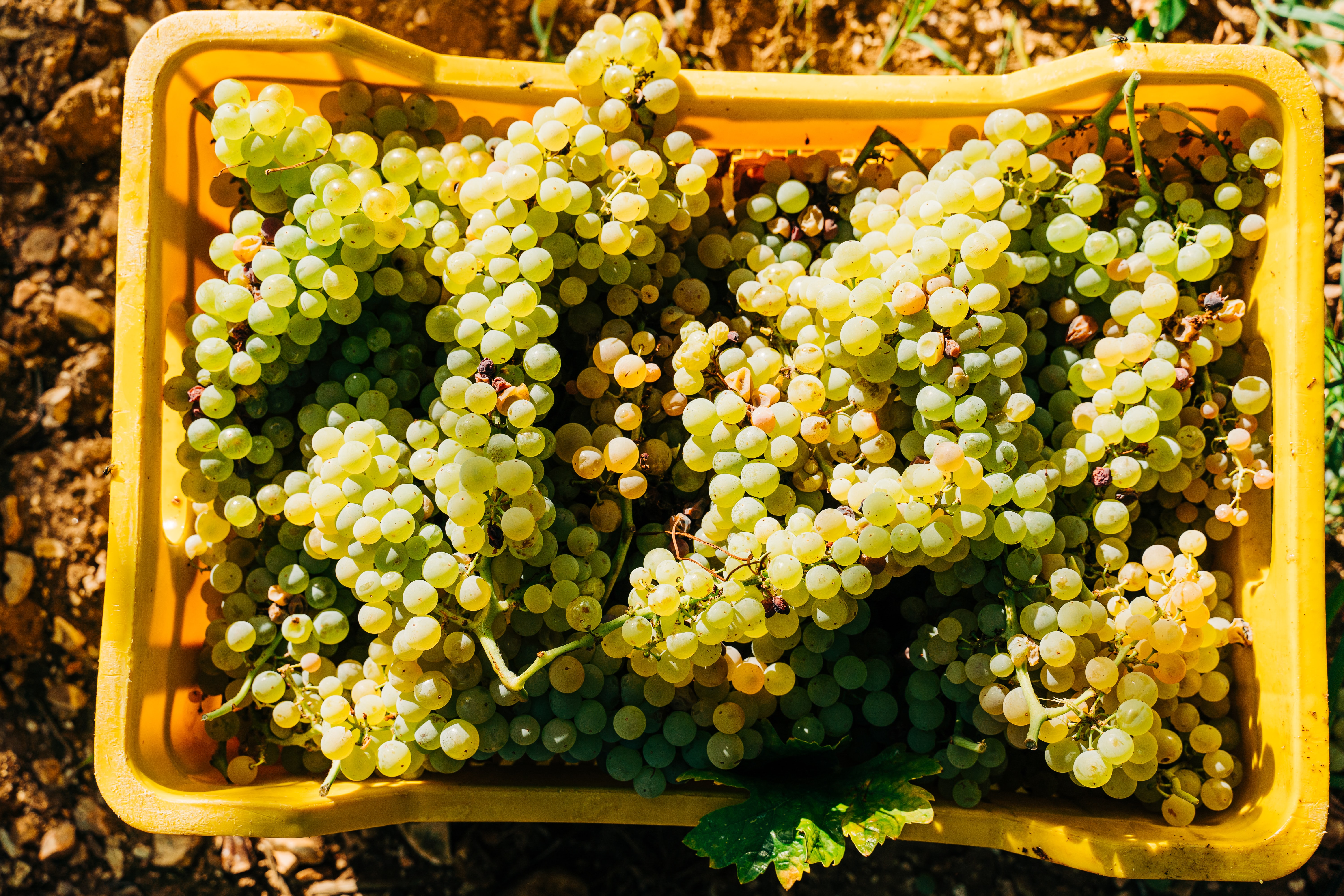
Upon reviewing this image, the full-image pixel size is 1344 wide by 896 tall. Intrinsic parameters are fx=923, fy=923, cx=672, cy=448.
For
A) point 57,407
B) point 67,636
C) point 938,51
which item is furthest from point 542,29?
point 67,636

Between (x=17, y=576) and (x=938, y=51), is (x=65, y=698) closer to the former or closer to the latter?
(x=17, y=576)

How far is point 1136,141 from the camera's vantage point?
35.9 inches

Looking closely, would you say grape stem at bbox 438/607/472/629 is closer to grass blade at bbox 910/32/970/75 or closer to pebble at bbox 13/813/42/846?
pebble at bbox 13/813/42/846

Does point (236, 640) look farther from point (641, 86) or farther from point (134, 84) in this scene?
point (641, 86)

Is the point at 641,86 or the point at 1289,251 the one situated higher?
the point at 641,86

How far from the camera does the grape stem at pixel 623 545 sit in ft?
2.90

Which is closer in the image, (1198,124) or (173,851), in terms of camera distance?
(1198,124)

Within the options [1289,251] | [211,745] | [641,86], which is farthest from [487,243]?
[1289,251]

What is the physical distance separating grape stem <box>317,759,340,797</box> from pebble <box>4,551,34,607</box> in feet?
2.12

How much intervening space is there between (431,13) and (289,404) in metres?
0.68

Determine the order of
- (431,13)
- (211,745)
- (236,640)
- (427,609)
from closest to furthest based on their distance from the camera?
1. (427,609)
2. (236,640)
3. (211,745)
4. (431,13)

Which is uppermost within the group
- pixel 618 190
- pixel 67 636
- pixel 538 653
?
pixel 618 190

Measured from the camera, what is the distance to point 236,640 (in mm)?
914

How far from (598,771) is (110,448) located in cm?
86
